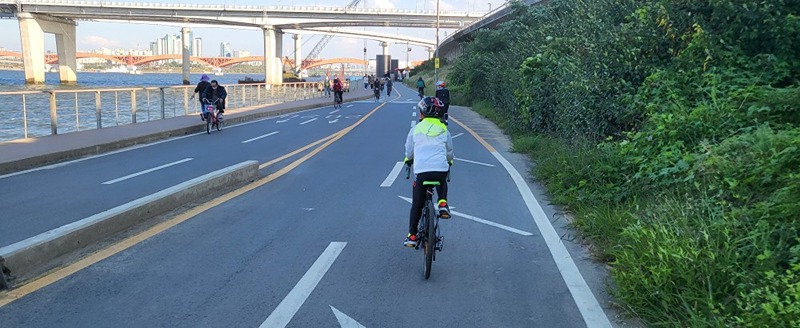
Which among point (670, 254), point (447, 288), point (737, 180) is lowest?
point (447, 288)

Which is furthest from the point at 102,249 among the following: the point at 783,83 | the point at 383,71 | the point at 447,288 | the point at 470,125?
Answer: the point at 383,71

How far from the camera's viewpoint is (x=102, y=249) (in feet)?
21.6

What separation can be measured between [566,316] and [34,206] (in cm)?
724

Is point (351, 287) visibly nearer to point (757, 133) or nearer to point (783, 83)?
point (757, 133)

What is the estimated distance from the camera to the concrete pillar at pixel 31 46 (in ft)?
242

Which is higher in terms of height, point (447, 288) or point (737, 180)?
point (737, 180)

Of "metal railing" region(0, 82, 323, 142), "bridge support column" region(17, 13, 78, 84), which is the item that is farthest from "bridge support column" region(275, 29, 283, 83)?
"metal railing" region(0, 82, 323, 142)

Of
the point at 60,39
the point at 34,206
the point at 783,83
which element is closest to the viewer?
the point at 34,206

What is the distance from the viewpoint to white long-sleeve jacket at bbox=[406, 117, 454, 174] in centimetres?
626

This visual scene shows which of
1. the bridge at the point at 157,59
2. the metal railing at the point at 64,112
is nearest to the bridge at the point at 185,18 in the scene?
the bridge at the point at 157,59

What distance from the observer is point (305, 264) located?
6273 millimetres

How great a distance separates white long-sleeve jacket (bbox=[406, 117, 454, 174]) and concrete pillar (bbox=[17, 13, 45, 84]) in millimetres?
80081

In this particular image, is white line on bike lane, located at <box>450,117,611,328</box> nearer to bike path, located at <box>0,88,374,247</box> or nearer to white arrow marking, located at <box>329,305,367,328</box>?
white arrow marking, located at <box>329,305,367,328</box>

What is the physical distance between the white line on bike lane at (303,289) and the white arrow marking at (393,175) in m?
4.04
